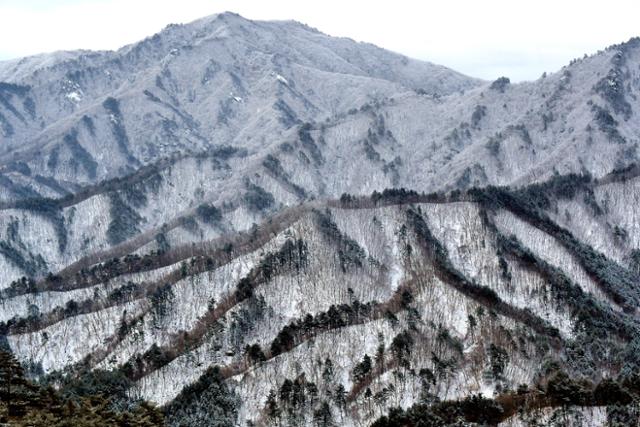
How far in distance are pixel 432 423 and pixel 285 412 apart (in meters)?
41.6

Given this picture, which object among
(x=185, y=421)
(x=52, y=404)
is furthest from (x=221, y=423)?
(x=52, y=404)

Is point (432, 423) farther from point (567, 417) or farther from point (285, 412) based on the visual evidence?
point (285, 412)

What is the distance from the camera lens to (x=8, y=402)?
106 metres

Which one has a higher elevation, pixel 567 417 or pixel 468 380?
pixel 468 380

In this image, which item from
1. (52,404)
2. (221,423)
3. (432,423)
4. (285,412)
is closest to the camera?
(52,404)

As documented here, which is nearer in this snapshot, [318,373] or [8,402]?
[8,402]

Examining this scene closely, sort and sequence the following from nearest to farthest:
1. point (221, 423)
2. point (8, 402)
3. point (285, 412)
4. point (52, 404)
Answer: point (8, 402) < point (52, 404) < point (221, 423) < point (285, 412)

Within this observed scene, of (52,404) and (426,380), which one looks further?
(426,380)

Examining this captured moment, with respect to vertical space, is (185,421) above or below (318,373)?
below

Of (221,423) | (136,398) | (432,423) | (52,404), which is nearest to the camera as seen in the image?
(52,404)

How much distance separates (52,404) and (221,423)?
2311 inches

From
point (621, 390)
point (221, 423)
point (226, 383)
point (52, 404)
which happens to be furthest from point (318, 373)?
point (52, 404)

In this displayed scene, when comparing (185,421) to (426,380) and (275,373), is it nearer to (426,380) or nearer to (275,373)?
(275,373)

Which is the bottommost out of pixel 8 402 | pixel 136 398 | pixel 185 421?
pixel 8 402
